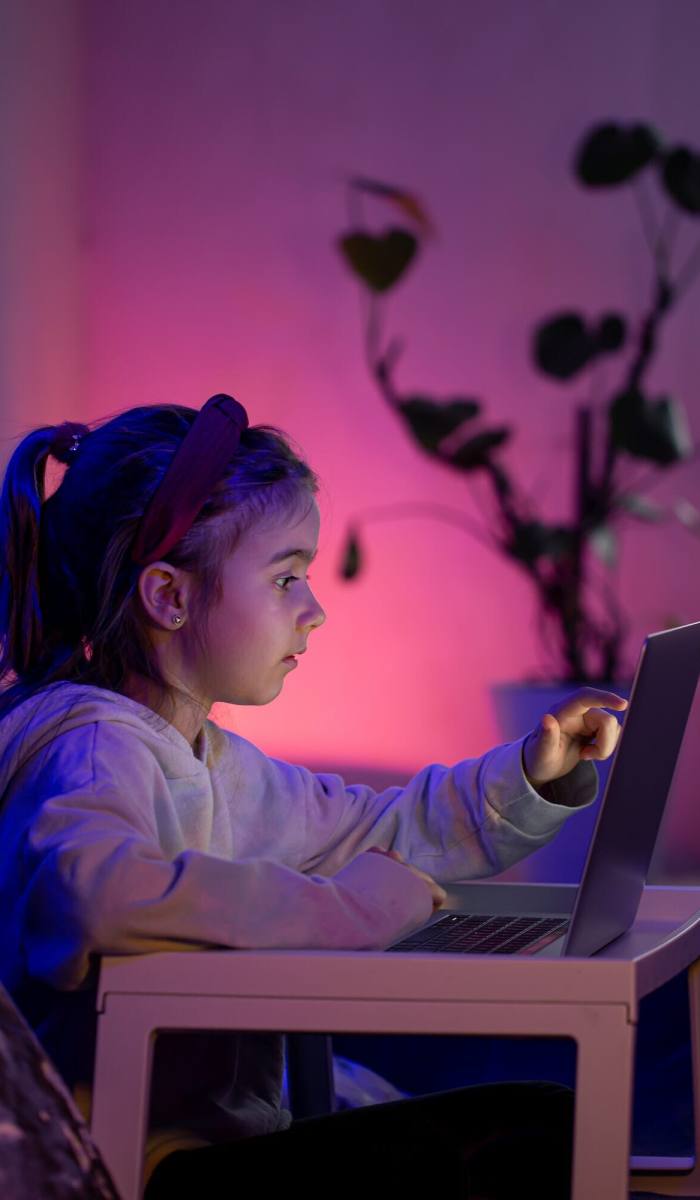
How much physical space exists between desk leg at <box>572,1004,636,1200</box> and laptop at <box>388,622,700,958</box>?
4.5 inches

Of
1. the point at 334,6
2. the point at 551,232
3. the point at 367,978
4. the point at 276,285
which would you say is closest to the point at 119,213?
the point at 276,285

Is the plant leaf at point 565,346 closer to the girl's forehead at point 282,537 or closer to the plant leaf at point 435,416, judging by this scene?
the plant leaf at point 435,416

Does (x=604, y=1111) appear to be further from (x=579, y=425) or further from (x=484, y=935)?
(x=579, y=425)

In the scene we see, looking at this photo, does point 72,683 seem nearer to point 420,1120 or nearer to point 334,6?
point 420,1120

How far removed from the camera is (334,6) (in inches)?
149

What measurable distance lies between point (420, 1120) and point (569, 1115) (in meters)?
0.16

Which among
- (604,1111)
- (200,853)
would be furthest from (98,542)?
(604,1111)

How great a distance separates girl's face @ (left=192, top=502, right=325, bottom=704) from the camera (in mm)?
1140

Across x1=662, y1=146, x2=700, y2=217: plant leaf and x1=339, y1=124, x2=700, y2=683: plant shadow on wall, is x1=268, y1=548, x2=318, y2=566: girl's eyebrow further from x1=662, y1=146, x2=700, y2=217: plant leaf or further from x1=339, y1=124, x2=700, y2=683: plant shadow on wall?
x1=662, y1=146, x2=700, y2=217: plant leaf

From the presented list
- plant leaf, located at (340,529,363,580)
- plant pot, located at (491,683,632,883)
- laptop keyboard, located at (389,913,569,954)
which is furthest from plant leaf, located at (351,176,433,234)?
laptop keyboard, located at (389,913,569,954)

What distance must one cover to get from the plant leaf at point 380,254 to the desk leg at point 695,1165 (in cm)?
253

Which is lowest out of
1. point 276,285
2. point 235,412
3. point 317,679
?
point 317,679

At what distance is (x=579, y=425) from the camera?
3605 millimetres

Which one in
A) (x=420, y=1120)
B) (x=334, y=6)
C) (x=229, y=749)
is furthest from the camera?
(x=334, y=6)
